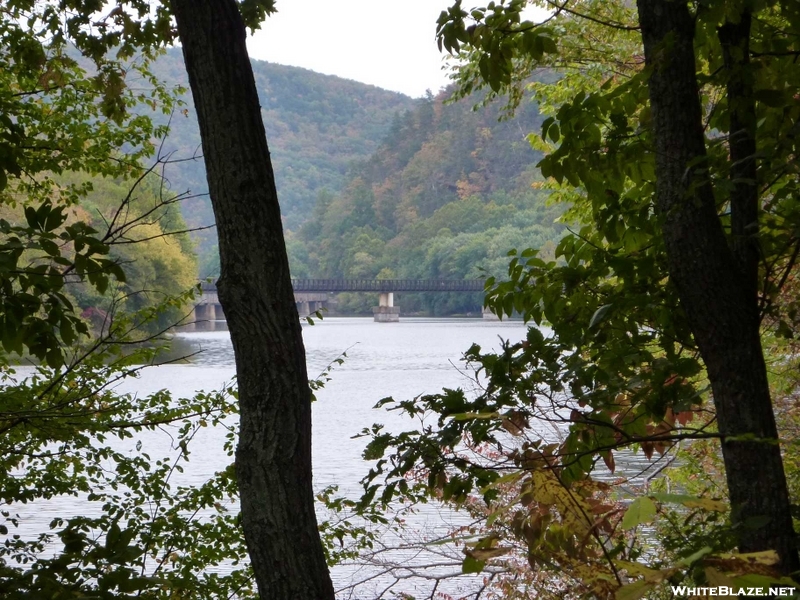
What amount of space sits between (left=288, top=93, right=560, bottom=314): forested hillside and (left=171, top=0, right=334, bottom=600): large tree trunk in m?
38.8

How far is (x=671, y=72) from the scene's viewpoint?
5.59 ft

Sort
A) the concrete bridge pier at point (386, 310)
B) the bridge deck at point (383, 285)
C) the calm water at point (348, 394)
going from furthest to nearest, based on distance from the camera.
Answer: the concrete bridge pier at point (386, 310), the bridge deck at point (383, 285), the calm water at point (348, 394)

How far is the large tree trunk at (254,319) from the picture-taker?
6.63 feet

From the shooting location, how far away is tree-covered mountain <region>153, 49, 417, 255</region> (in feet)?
283

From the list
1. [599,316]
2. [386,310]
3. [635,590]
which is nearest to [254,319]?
[599,316]

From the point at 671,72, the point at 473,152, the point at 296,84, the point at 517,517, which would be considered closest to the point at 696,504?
the point at 517,517

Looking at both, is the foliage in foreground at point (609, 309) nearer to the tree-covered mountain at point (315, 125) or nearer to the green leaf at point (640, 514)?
the green leaf at point (640, 514)

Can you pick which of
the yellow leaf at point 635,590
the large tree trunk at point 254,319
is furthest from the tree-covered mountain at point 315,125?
the yellow leaf at point 635,590

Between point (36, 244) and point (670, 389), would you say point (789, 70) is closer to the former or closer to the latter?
point (670, 389)

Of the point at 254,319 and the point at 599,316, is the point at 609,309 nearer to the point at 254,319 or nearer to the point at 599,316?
the point at 599,316

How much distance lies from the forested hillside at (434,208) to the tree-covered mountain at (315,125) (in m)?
7.03

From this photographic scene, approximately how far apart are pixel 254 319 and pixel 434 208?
64495mm

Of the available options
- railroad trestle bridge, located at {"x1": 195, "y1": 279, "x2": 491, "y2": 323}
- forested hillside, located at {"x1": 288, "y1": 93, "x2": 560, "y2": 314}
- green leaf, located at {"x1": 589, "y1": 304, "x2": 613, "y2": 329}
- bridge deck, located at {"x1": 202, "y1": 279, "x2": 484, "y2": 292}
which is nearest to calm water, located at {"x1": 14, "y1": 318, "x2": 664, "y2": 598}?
green leaf, located at {"x1": 589, "y1": 304, "x2": 613, "y2": 329}

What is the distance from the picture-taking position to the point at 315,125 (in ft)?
295
